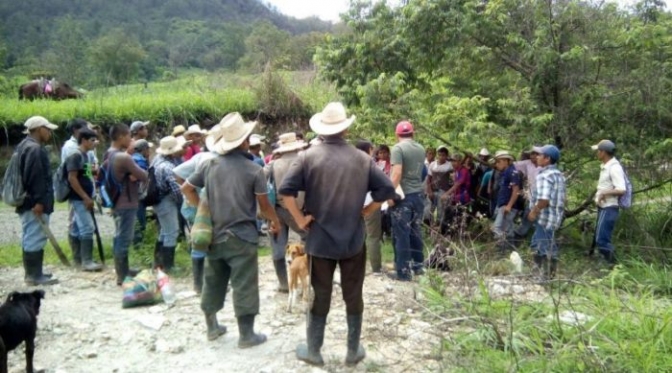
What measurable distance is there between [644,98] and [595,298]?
487cm

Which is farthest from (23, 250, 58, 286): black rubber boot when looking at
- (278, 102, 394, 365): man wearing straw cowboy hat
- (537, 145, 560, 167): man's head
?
(537, 145, 560, 167): man's head

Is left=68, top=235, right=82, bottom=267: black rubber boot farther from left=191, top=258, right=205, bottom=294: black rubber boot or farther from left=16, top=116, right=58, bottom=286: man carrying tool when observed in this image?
left=191, top=258, right=205, bottom=294: black rubber boot

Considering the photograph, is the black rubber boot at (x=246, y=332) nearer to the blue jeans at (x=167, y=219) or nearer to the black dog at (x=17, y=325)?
the black dog at (x=17, y=325)

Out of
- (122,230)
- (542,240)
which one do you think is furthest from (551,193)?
(122,230)

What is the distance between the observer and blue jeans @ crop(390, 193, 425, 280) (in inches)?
251

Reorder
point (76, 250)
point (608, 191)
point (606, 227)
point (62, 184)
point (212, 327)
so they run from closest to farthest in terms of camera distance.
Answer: point (212, 327) < point (62, 184) < point (608, 191) < point (76, 250) < point (606, 227)

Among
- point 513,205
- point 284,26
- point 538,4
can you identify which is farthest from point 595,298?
point 284,26

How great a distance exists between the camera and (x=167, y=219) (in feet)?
21.5

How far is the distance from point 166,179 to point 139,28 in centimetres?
5715

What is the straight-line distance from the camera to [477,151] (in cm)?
937

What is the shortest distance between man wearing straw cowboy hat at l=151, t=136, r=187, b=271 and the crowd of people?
0.02 m

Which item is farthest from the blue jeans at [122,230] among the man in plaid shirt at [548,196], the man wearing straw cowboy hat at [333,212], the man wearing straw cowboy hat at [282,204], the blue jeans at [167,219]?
the man in plaid shirt at [548,196]

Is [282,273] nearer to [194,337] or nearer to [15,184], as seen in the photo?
[194,337]

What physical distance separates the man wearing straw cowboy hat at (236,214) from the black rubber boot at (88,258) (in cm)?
291
